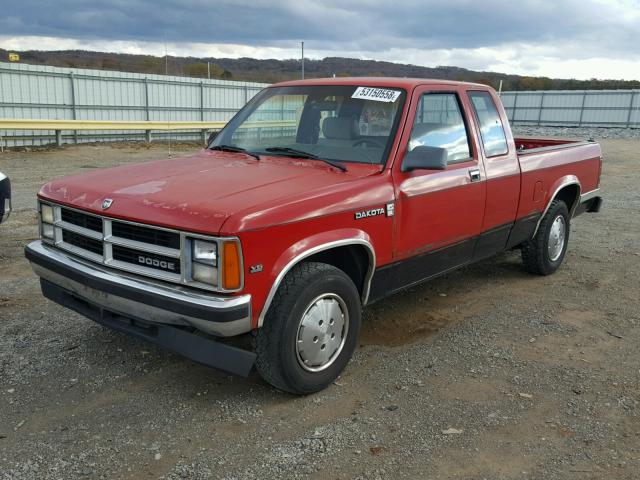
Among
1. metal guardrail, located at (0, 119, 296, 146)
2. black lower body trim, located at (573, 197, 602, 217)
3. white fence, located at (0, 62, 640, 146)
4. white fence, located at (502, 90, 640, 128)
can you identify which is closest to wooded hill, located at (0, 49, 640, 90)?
white fence, located at (502, 90, 640, 128)

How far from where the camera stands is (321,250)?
3.46 m

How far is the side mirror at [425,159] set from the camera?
387cm

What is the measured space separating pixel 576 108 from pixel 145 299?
134ft

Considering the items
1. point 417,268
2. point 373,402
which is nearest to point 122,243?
point 373,402

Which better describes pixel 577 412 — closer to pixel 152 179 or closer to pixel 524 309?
pixel 524 309

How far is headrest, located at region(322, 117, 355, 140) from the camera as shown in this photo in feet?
14.1

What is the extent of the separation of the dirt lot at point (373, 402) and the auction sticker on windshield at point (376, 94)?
1805 mm

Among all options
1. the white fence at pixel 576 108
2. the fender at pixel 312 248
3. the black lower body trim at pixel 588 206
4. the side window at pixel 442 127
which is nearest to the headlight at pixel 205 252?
the fender at pixel 312 248

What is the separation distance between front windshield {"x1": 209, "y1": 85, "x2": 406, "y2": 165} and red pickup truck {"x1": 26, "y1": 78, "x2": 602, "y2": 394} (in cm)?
1

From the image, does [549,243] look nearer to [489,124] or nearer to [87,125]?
[489,124]

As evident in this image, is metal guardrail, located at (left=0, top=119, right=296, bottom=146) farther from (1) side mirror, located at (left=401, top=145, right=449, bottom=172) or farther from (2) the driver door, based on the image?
(1) side mirror, located at (left=401, top=145, right=449, bottom=172)

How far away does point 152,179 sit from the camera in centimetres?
374

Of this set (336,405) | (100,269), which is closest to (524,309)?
(336,405)

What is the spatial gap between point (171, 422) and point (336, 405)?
38.1 inches
